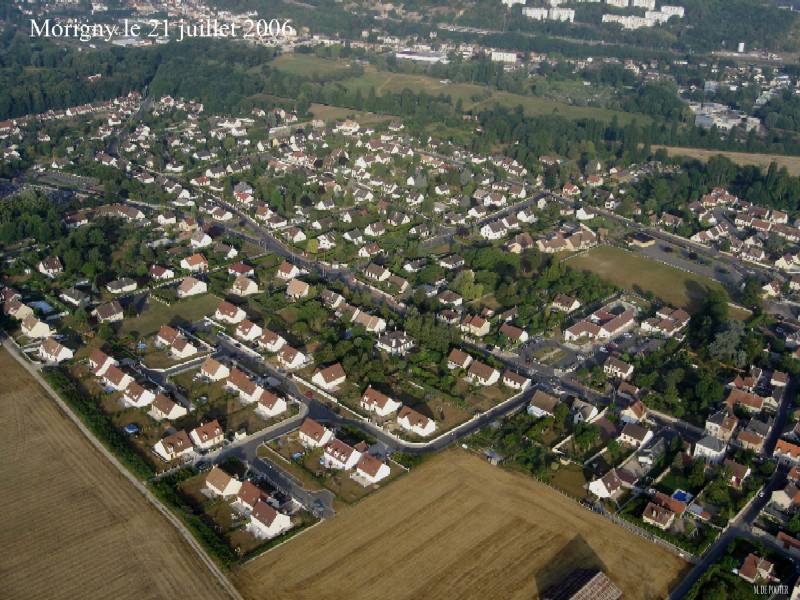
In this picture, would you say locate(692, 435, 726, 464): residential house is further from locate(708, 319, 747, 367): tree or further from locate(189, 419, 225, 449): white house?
locate(189, 419, 225, 449): white house

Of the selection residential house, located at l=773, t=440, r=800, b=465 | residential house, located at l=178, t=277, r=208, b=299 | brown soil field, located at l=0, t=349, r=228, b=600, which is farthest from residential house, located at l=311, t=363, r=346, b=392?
residential house, located at l=773, t=440, r=800, b=465

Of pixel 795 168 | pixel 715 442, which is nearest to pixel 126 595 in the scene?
pixel 715 442

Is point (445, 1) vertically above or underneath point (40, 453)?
above

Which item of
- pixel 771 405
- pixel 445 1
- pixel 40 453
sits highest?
pixel 445 1

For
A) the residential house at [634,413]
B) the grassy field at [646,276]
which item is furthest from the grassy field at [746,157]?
the residential house at [634,413]

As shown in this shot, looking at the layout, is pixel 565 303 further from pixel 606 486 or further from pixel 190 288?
pixel 190 288

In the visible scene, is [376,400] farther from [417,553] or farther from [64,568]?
[64,568]
